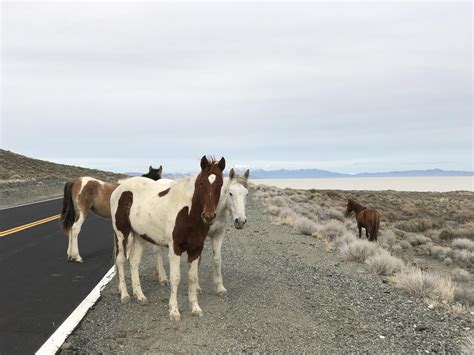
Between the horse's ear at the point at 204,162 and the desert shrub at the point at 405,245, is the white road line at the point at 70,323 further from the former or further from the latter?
the desert shrub at the point at 405,245

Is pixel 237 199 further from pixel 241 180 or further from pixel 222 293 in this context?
pixel 222 293

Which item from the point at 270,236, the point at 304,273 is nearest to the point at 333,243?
the point at 270,236

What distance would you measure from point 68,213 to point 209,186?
6071 mm

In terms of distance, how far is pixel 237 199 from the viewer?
7.00m

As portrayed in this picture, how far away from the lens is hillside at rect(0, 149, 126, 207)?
1150 inches

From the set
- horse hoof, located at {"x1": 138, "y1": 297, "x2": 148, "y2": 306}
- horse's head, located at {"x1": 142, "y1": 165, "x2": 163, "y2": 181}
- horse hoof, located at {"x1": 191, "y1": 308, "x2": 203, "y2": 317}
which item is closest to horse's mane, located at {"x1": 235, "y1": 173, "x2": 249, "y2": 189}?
horse hoof, located at {"x1": 191, "y1": 308, "x2": 203, "y2": 317}

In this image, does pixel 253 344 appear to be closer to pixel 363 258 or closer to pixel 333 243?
pixel 363 258

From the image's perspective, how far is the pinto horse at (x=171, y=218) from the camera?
6273mm

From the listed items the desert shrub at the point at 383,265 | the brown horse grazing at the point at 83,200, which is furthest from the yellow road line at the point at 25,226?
the desert shrub at the point at 383,265

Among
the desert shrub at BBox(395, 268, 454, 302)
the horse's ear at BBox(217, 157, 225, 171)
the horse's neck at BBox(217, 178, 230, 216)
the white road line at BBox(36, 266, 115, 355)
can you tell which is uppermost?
the horse's ear at BBox(217, 157, 225, 171)

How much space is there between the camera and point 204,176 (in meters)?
6.24

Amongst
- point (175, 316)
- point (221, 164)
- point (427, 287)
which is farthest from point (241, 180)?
point (427, 287)

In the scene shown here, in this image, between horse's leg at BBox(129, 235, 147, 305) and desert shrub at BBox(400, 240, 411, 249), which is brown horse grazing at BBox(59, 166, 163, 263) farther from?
desert shrub at BBox(400, 240, 411, 249)

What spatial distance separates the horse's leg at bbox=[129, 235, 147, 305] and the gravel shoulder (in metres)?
0.15
